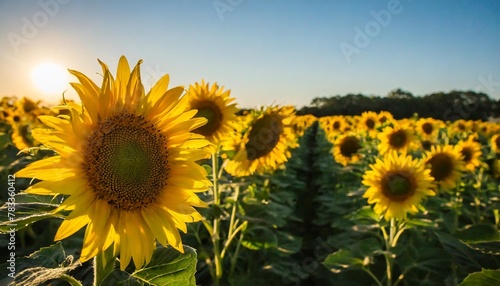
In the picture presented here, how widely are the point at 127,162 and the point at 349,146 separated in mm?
7937

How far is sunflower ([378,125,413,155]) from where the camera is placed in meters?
7.59

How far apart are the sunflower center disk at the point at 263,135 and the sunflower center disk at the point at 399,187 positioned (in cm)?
127

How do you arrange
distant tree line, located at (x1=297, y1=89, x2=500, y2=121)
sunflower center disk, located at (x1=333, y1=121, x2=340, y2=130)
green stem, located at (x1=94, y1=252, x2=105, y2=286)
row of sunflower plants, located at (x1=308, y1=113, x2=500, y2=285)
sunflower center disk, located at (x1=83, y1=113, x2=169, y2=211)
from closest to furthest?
green stem, located at (x1=94, y1=252, x2=105, y2=286)
sunflower center disk, located at (x1=83, y1=113, x2=169, y2=211)
row of sunflower plants, located at (x1=308, y1=113, x2=500, y2=285)
sunflower center disk, located at (x1=333, y1=121, x2=340, y2=130)
distant tree line, located at (x1=297, y1=89, x2=500, y2=121)

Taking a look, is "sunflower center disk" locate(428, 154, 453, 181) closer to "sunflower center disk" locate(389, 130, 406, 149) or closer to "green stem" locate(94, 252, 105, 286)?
"sunflower center disk" locate(389, 130, 406, 149)

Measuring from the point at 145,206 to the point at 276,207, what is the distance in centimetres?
283

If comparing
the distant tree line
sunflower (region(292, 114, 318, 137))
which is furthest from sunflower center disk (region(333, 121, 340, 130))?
the distant tree line

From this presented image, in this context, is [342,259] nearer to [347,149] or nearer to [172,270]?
[172,270]

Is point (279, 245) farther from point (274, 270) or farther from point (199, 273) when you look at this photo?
point (199, 273)

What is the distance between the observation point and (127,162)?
1.69m

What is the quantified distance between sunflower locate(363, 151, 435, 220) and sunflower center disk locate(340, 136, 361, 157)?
4752 mm

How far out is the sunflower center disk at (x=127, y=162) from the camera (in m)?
1.62

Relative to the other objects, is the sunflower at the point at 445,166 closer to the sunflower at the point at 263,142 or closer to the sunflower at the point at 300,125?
the sunflower at the point at 263,142

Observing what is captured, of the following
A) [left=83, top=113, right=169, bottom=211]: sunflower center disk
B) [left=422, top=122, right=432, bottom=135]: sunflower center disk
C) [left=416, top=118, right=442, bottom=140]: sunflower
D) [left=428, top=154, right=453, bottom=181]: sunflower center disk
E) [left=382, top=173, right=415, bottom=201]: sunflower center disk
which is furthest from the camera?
[left=422, top=122, right=432, bottom=135]: sunflower center disk

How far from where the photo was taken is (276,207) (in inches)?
174
